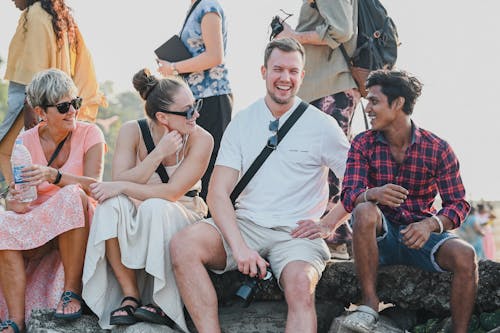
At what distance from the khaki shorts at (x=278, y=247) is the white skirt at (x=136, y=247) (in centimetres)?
27

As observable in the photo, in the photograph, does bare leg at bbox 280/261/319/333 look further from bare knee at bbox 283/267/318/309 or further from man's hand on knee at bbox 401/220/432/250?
man's hand on knee at bbox 401/220/432/250

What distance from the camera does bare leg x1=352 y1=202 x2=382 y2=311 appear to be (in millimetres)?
5074

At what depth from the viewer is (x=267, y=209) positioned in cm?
557

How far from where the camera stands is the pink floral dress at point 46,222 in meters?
5.61

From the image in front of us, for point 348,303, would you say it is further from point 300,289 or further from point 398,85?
point 398,85

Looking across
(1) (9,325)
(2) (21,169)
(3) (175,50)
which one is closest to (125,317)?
(1) (9,325)

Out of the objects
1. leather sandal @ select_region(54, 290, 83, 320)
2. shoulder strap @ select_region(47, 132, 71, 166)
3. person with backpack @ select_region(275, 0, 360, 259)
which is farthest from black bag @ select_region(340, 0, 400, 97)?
leather sandal @ select_region(54, 290, 83, 320)

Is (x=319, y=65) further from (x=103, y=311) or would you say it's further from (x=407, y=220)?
(x=103, y=311)

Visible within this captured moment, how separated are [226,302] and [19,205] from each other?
1.54m

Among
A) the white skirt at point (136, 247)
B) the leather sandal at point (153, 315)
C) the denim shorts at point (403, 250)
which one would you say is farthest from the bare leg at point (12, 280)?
the denim shorts at point (403, 250)

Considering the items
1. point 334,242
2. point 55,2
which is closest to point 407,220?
point 334,242

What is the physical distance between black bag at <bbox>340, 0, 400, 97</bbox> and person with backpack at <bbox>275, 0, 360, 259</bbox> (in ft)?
0.19

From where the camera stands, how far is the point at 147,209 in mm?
5465

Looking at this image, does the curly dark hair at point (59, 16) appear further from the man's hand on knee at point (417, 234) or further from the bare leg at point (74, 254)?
the man's hand on knee at point (417, 234)
